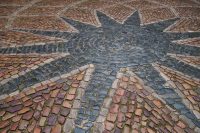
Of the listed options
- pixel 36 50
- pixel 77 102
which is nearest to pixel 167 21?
pixel 36 50

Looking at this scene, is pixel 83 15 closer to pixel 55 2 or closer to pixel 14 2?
pixel 55 2

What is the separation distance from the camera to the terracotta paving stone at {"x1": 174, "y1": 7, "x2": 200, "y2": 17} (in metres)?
8.28

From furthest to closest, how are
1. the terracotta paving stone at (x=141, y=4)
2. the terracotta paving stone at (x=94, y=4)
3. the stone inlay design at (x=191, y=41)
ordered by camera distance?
the terracotta paving stone at (x=141, y=4), the terracotta paving stone at (x=94, y=4), the stone inlay design at (x=191, y=41)

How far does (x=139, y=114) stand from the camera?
3.83m

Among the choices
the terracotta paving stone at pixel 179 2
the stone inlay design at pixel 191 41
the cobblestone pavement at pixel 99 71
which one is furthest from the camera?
the terracotta paving stone at pixel 179 2

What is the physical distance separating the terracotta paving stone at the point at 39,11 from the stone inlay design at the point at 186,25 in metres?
3.94

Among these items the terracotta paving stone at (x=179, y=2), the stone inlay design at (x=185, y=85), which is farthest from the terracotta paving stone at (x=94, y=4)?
the stone inlay design at (x=185, y=85)

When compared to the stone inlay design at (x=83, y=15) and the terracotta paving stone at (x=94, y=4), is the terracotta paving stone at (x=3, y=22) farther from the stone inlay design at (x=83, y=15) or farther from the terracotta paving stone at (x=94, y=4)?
the terracotta paving stone at (x=94, y=4)

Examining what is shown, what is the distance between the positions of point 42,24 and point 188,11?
5227 mm

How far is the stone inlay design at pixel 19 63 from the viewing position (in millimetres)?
4718

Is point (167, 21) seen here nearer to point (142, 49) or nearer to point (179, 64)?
point (142, 49)

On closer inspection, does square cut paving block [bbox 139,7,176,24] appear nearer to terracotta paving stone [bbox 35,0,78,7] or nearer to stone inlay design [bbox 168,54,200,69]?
stone inlay design [bbox 168,54,200,69]

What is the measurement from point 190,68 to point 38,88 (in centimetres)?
318

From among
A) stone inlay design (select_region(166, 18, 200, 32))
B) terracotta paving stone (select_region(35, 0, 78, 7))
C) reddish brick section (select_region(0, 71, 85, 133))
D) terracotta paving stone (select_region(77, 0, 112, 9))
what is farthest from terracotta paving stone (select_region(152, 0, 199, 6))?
reddish brick section (select_region(0, 71, 85, 133))
